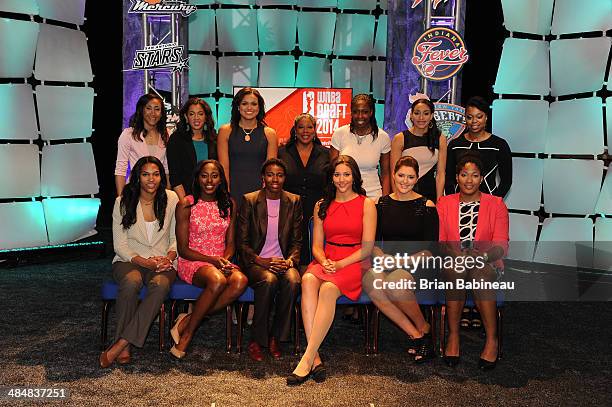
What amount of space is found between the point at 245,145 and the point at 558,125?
3942 mm

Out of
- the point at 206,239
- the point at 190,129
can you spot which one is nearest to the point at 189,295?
the point at 206,239

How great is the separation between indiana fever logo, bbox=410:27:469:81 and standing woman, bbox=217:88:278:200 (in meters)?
3.21


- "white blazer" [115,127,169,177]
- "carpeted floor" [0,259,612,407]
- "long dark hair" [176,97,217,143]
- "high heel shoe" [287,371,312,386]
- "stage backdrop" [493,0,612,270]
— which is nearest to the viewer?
"carpeted floor" [0,259,612,407]

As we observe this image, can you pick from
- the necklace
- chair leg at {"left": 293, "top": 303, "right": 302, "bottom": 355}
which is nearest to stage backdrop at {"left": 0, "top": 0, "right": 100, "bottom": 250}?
the necklace

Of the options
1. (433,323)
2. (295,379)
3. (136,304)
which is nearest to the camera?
(295,379)

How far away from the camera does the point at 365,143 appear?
4777 mm

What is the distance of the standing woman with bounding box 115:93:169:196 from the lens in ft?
15.9

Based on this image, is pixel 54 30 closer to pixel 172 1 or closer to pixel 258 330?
pixel 172 1

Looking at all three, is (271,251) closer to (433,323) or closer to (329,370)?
(329,370)

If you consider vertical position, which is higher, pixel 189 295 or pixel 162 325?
pixel 189 295

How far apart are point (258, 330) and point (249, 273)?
35cm

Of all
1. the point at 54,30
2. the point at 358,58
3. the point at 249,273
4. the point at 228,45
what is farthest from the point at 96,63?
the point at 249,273

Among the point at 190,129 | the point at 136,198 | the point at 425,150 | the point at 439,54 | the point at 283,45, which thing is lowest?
the point at 136,198

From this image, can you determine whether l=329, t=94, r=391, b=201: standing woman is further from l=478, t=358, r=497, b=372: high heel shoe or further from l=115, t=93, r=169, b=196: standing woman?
l=478, t=358, r=497, b=372: high heel shoe
